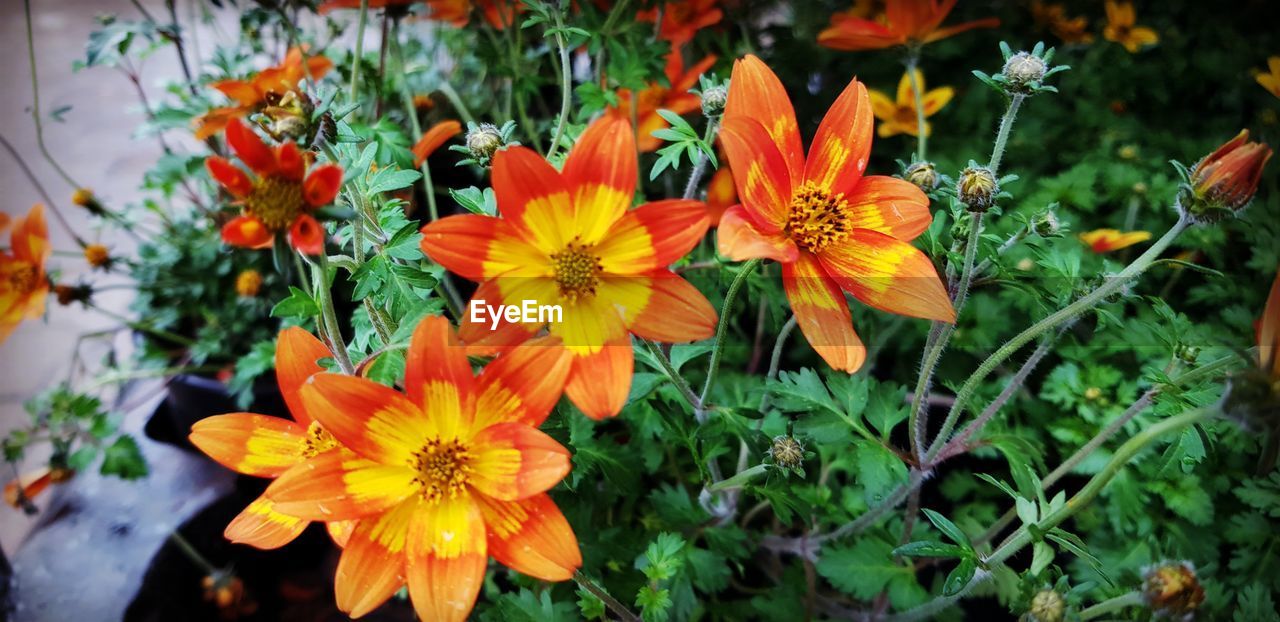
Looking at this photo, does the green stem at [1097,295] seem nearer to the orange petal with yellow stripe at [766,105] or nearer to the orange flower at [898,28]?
the orange petal with yellow stripe at [766,105]

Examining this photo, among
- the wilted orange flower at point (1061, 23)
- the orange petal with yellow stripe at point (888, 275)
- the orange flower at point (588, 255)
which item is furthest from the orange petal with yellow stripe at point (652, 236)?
the wilted orange flower at point (1061, 23)

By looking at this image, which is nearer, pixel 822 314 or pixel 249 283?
pixel 822 314

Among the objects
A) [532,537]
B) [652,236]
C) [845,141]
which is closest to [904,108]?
[845,141]

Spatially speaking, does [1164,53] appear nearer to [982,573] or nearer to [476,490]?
[982,573]

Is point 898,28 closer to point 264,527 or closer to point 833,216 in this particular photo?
point 833,216

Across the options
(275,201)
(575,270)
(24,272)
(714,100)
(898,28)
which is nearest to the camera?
(275,201)

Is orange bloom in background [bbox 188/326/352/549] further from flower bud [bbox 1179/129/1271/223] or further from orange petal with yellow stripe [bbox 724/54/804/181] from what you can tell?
flower bud [bbox 1179/129/1271/223]
